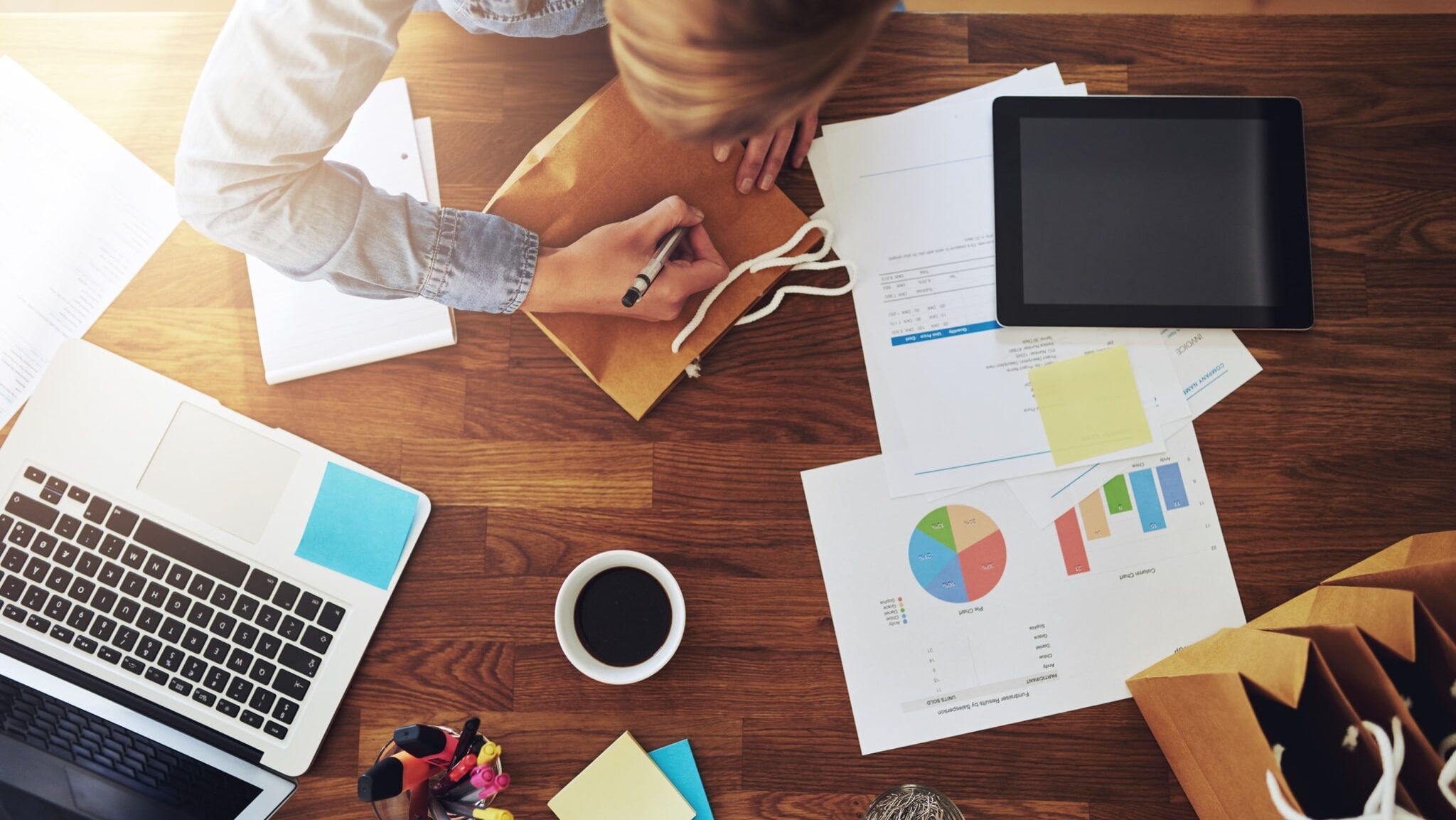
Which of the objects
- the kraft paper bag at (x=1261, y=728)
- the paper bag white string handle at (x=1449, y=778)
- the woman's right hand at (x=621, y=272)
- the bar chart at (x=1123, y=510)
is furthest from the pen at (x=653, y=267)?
the paper bag white string handle at (x=1449, y=778)

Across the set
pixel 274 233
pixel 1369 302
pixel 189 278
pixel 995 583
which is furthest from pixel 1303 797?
pixel 189 278

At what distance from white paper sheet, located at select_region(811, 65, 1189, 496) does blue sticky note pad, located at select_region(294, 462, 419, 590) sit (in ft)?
1.56

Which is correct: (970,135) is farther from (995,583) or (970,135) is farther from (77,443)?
(77,443)

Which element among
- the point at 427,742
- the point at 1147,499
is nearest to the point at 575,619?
the point at 427,742

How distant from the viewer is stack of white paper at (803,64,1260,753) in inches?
32.8

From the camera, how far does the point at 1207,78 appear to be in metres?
0.89

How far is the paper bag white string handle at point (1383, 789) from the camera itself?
0.61 meters

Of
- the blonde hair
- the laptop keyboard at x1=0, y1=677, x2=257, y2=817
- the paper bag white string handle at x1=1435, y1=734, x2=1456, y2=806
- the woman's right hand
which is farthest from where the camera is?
the woman's right hand

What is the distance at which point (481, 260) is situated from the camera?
0.80 metres

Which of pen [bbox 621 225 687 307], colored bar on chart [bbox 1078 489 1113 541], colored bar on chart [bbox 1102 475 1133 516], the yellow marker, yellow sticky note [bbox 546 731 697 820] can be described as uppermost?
pen [bbox 621 225 687 307]

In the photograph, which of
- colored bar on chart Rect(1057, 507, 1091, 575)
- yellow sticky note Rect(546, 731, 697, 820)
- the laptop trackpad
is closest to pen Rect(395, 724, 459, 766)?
yellow sticky note Rect(546, 731, 697, 820)

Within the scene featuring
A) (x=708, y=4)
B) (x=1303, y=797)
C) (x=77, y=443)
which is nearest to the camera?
(x=708, y=4)

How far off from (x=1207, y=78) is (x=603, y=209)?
2.05 ft

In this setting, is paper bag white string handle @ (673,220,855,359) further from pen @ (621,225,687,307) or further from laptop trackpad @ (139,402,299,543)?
laptop trackpad @ (139,402,299,543)
